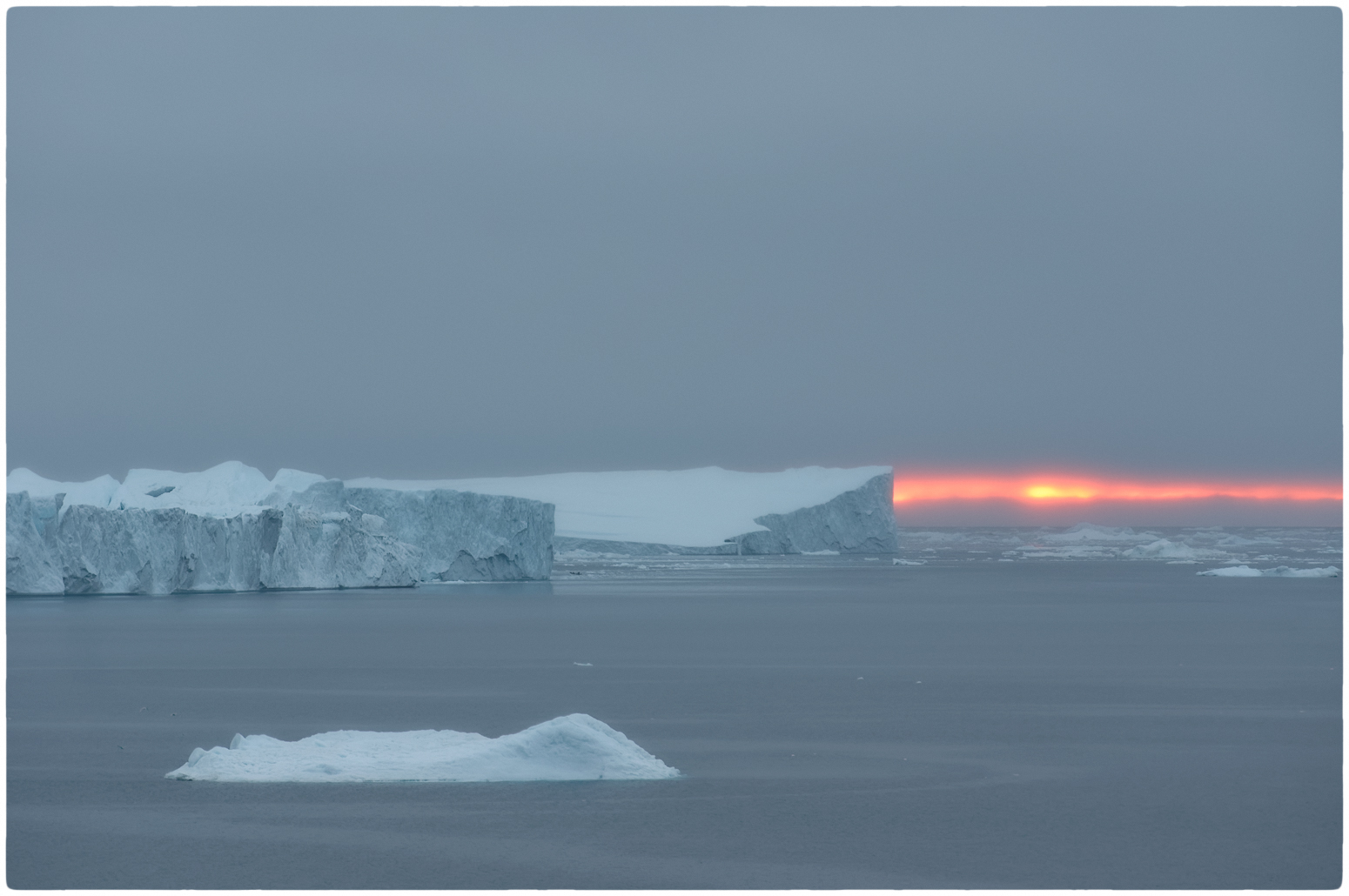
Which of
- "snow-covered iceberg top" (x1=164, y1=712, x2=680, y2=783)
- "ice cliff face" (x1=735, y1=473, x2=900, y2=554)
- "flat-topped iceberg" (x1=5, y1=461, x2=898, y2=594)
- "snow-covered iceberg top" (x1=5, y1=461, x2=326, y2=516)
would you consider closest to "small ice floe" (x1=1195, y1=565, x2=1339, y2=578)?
"flat-topped iceberg" (x1=5, y1=461, x2=898, y2=594)

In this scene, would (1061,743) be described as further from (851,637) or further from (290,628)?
(290,628)

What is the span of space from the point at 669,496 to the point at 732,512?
4462 millimetres

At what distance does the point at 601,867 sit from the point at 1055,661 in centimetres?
1024

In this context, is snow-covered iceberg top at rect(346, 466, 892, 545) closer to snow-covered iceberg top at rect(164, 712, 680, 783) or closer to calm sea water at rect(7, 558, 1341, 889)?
calm sea water at rect(7, 558, 1341, 889)

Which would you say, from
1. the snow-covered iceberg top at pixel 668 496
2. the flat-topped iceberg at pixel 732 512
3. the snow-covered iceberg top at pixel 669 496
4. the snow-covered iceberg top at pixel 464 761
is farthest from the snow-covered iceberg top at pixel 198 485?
the snow-covered iceberg top at pixel 464 761

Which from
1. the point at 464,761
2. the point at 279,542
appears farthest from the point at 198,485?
the point at 464,761

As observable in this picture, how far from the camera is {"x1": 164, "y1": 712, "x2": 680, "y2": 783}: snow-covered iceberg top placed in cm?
746

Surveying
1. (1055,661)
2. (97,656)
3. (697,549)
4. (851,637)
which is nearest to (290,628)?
(97,656)

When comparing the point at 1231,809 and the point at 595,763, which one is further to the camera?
the point at 595,763

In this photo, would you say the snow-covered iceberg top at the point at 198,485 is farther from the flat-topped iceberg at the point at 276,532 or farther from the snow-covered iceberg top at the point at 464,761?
the snow-covered iceberg top at the point at 464,761

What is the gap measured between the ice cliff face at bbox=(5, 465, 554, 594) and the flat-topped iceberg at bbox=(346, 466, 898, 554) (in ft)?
69.1

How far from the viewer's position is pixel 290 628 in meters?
19.3

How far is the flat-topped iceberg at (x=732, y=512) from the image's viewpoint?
58.2 metres

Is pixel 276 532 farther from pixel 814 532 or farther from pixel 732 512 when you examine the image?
pixel 732 512
